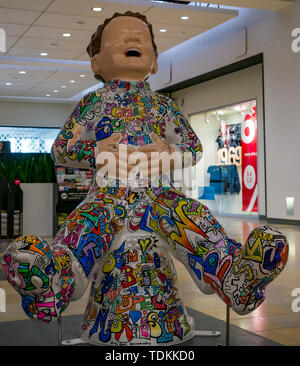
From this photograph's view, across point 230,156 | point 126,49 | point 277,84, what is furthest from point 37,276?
point 230,156

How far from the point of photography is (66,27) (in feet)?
32.9

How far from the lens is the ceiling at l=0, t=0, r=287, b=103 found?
890cm

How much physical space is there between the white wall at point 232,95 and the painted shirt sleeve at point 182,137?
27.8 feet

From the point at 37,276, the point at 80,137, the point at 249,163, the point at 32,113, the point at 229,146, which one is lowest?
the point at 37,276

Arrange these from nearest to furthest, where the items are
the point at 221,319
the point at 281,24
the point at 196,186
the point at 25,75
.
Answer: the point at 221,319, the point at 281,24, the point at 196,186, the point at 25,75

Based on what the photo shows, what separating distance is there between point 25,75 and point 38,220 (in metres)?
8.78

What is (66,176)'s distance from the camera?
7.22 metres

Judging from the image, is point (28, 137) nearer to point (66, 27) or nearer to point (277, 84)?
point (66, 27)

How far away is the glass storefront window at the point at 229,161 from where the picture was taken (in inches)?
456

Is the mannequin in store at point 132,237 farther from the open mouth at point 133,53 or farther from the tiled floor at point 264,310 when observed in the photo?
the tiled floor at point 264,310

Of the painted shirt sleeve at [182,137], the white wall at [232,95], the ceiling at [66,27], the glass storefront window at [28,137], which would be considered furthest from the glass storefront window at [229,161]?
the painted shirt sleeve at [182,137]

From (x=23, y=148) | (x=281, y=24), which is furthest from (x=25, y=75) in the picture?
(x=281, y=24)

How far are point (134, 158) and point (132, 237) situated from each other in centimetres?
34
